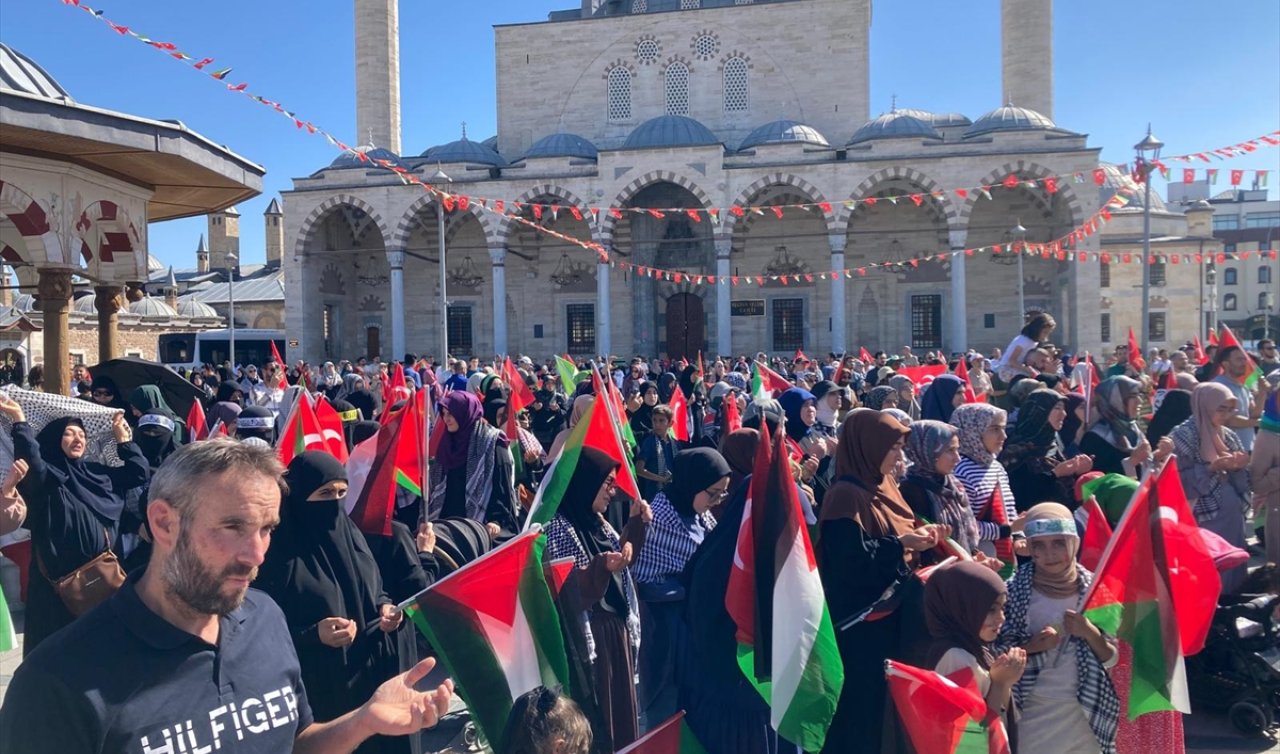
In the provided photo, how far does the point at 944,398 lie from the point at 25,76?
6.68 m

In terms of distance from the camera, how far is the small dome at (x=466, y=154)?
25408 mm

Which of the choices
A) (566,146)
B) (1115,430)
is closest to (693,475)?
(1115,430)

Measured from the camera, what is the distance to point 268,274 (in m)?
48.4

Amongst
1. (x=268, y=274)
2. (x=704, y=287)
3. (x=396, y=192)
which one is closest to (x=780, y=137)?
(x=704, y=287)

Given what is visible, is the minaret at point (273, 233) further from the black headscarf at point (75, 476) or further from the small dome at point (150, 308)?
the black headscarf at point (75, 476)

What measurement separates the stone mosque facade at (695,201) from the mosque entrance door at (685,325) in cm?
6

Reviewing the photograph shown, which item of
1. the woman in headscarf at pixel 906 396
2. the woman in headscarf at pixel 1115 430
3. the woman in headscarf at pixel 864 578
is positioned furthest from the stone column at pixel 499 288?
the woman in headscarf at pixel 864 578

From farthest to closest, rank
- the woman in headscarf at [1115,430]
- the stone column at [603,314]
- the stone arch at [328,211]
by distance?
1. the stone arch at [328,211]
2. the stone column at [603,314]
3. the woman in headscarf at [1115,430]

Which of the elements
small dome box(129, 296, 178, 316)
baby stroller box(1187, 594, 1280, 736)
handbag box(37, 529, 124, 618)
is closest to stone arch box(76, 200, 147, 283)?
handbag box(37, 529, 124, 618)

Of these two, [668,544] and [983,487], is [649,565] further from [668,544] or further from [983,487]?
[983,487]

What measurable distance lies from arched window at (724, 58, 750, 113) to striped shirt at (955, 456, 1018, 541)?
24671mm

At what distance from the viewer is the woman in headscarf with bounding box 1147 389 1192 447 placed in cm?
571

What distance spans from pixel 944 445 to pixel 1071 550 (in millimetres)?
752

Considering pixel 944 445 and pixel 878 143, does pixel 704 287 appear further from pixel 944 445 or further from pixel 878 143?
pixel 944 445
